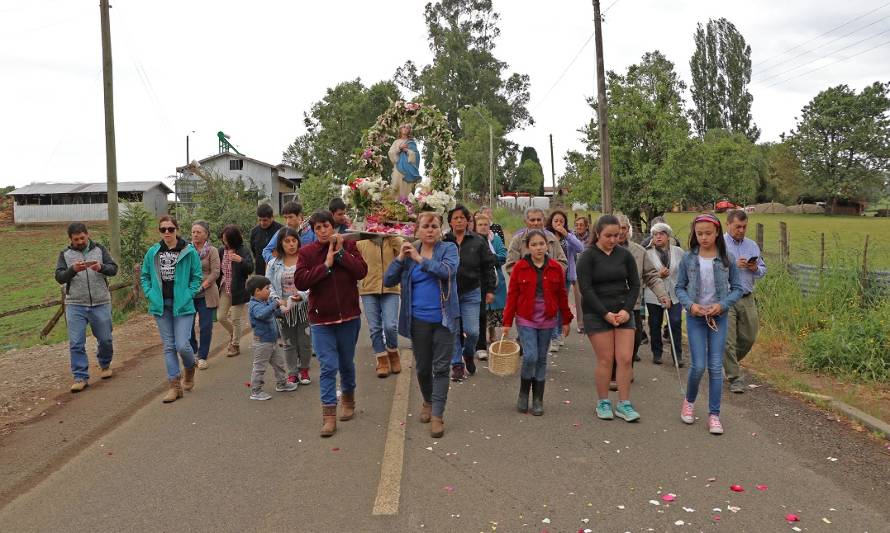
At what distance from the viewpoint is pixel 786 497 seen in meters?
4.17

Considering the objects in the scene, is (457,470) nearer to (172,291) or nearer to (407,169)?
(172,291)

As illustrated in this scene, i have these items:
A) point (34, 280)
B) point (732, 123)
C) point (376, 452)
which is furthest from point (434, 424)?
point (732, 123)

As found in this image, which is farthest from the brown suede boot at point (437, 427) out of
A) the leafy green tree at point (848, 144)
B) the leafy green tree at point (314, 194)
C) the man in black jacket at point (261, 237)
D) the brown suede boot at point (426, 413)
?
the leafy green tree at point (848, 144)

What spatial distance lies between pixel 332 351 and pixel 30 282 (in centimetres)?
2376

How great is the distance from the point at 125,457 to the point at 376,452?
193 centimetres

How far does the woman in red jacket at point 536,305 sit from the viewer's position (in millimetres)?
5848

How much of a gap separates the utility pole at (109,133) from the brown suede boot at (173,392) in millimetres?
8060

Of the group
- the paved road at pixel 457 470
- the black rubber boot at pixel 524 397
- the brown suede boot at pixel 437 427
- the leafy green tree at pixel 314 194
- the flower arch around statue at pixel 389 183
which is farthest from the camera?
the leafy green tree at pixel 314 194

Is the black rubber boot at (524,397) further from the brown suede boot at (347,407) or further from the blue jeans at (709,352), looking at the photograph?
the brown suede boot at (347,407)

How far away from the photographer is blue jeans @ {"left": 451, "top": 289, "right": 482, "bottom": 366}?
720cm

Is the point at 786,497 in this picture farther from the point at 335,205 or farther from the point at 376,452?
the point at 335,205

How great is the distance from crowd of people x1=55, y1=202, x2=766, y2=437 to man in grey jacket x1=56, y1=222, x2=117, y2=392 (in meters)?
0.02

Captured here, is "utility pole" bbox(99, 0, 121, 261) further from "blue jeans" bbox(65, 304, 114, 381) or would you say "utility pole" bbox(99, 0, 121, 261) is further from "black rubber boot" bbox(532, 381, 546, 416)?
"black rubber boot" bbox(532, 381, 546, 416)

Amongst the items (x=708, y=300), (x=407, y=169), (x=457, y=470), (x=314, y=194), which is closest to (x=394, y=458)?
(x=457, y=470)
